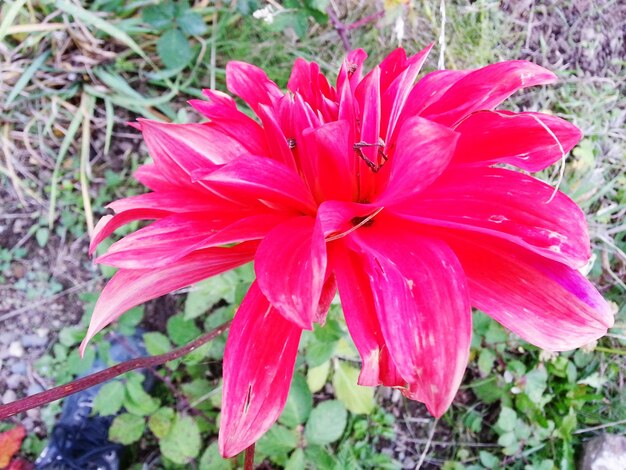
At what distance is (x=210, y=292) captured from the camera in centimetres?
128

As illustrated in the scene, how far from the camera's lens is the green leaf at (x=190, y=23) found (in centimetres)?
167

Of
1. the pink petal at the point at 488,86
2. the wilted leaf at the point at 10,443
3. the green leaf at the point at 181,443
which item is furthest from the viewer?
the wilted leaf at the point at 10,443

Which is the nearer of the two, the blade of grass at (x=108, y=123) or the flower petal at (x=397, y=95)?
the flower petal at (x=397, y=95)

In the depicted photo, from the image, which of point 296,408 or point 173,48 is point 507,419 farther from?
point 173,48

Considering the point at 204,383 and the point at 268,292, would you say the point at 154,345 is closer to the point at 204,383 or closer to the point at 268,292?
the point at 204,383

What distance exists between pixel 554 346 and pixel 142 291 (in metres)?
0.51

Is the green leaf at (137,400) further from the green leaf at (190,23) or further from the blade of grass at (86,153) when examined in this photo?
the green leaf at (190,23)

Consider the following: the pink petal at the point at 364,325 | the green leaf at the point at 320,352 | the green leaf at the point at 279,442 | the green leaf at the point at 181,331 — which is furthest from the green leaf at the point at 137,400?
the pink petal at the point at 364,325

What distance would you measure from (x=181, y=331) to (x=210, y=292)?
147 mm

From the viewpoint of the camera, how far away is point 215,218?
0.70m

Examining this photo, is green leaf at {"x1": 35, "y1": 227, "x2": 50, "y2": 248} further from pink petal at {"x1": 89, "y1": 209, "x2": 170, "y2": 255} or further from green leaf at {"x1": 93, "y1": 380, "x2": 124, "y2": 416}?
pink petal at {"x1": 89, "y1": 209, "x2": 170, "y2": 255}

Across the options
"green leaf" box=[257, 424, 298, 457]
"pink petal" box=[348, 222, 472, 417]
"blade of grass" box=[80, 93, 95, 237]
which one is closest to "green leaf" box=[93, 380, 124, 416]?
"green leaf" box=[257, 424, 298, 457]

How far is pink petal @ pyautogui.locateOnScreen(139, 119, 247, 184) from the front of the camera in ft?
2.30

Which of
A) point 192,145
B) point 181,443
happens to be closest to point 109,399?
point 181,443
